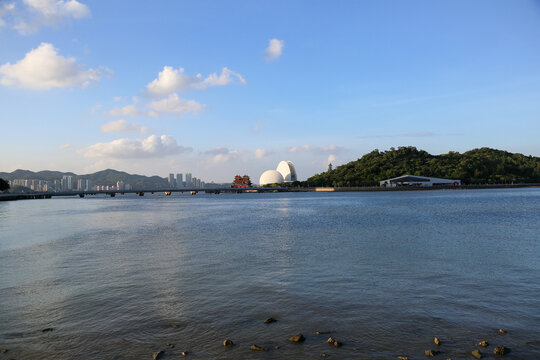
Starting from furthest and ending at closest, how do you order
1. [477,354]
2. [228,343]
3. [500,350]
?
1. [228,343]
2. [500,350]
3. [477,354]

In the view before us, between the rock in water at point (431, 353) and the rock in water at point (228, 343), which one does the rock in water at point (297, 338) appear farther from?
the rock in water at point (431, 353)

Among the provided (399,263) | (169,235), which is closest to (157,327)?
(399,263)

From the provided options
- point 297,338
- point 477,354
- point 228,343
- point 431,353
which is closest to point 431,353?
point 431,353

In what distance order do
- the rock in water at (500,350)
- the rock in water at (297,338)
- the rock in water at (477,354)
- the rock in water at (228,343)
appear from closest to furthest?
the rock in water at (477,354) → the rock in water at (500,350) → the rock in water at (228,343) → the rock in water at (297,338)

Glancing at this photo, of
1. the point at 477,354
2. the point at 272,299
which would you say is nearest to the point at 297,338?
the point at 272,299

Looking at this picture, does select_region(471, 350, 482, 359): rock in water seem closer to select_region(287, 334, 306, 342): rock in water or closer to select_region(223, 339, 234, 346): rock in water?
select_region(287, 334, 306, 342): rock in water

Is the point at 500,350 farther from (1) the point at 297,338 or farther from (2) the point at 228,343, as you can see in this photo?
(2) the point at 228,343

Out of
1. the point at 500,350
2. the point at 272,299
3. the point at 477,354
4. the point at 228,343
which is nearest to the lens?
the point at 477,354

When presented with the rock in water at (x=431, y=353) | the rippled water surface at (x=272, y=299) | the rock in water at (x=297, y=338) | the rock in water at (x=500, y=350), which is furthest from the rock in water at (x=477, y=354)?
the rock in water at (x=297, y=338)

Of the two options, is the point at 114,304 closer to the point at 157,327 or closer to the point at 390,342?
the point at 157,327

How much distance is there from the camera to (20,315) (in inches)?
486

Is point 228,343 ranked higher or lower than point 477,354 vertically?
lower

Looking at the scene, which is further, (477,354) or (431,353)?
(431,353)

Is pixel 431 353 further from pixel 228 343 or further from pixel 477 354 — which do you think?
→ pixel 228 343
